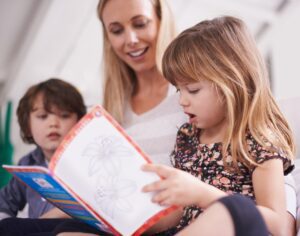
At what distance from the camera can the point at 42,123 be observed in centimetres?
140

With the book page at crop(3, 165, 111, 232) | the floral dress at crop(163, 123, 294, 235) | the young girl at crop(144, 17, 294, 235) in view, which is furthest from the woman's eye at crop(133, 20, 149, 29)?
the book page at crop(3, 165, 111, 232)

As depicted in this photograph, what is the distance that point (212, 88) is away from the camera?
2.91ft

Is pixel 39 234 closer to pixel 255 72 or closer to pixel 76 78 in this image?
pixel 255 72

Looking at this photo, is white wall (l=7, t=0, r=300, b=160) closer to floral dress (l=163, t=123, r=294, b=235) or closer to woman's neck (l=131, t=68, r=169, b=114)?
woman's neck (l=131, t=68, r=169, b=114)

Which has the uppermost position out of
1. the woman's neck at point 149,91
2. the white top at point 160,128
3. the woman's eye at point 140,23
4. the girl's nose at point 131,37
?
the woman's eye at point 140,23

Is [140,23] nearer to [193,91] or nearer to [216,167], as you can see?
[193,91]

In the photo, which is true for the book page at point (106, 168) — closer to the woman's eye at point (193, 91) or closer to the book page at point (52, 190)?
the book page at point (52, 190)

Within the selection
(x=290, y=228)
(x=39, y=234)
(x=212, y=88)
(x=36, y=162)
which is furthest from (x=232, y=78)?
(x=36, y=162)

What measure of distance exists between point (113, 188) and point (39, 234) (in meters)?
0.30

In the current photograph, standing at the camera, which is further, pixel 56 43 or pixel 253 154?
pixel 56 43

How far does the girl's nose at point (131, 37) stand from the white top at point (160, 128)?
176 millimetres

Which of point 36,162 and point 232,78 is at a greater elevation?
point 232,78

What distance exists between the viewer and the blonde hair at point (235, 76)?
863mm

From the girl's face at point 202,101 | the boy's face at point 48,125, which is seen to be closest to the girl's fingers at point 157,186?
the girl's face at point 202,101
